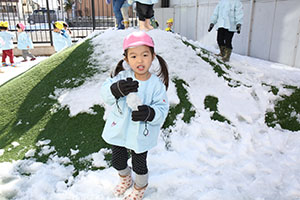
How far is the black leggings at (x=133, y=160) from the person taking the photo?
2.07 m

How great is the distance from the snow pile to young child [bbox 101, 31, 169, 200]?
1.79 ft

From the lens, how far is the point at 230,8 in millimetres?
5410

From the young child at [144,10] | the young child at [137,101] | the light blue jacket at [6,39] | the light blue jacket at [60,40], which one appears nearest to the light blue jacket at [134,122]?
the young child at [137,101]

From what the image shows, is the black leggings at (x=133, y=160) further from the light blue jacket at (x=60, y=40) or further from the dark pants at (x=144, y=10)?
the light blue jacket at (x=60, y=40)

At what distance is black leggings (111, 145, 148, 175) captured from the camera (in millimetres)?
2070

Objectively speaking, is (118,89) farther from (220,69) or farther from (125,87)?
(220,69)

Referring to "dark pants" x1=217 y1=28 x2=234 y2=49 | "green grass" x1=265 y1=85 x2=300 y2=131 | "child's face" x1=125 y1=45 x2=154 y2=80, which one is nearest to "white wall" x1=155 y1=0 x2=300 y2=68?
"dark pants" x1=217 y1=28 x2=234 y2=49

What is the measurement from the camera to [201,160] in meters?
2.76

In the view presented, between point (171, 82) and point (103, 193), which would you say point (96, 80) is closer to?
point (171, 82)

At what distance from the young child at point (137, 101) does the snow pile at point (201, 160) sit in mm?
547

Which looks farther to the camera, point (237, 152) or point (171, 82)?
point (171, 82)

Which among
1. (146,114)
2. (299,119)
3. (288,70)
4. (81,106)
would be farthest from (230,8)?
(146,114)

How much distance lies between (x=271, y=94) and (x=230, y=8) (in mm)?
2280

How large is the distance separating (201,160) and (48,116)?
2.06 metres
